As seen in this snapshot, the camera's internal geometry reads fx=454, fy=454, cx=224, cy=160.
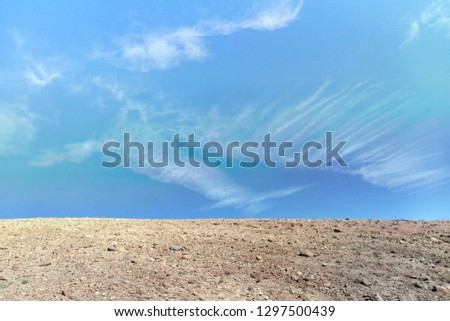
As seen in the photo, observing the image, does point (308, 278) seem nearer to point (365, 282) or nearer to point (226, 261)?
point (365, 282)

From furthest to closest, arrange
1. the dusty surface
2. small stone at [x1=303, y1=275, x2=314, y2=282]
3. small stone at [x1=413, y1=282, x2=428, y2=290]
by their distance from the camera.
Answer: small stone at [x1=303, y1=275, x2=314, y2=282]
small stone at [x1=413, y1=282, x2=428, y2=290]
the dusty surface

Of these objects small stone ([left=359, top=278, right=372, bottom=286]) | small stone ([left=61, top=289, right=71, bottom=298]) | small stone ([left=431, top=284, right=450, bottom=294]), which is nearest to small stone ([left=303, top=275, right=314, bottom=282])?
small stone ([left=359, top=278, right=372, bottom=286])

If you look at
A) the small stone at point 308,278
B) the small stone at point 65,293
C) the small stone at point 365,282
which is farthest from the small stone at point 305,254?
the small stone at point 65,293

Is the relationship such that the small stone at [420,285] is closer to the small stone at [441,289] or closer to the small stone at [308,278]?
the small stone at [441,289]

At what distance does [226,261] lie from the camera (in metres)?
9.41

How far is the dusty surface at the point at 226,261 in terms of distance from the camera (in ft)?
27.0

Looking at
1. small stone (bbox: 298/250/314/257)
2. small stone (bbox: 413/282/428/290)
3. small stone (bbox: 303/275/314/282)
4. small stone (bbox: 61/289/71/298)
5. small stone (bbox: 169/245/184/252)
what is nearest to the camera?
small stone (bbox: 61/289/71/298)

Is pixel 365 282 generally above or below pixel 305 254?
below

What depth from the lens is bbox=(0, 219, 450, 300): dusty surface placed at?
8.23 metres

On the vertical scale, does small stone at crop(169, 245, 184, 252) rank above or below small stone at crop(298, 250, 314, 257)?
above

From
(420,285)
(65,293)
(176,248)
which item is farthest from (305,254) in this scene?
(65,293)

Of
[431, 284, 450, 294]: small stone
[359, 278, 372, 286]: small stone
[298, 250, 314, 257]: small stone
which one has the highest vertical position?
[298, 250, 314, 257]: small stone

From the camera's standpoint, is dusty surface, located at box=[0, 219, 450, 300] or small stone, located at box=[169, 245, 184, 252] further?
small stone, located at box=[169, 245, 184, 252]

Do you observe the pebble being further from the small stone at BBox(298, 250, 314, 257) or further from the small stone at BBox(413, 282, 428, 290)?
the small stone at BBox(413, 282, 428, 290)
